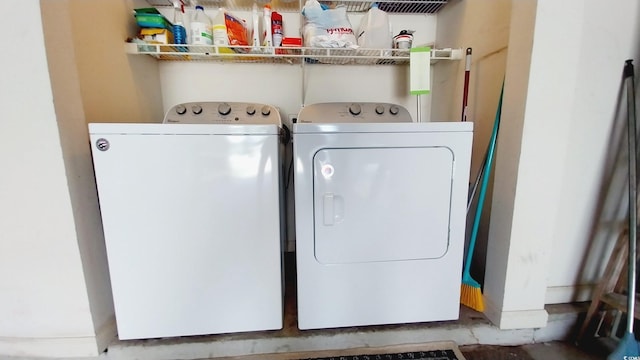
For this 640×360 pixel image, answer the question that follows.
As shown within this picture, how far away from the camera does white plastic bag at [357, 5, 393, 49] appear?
1.45 meters

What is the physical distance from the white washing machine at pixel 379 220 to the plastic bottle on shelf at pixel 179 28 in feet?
3.24

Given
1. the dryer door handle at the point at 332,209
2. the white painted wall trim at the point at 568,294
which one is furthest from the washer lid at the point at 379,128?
the white painted wall trim at the point at 568,294

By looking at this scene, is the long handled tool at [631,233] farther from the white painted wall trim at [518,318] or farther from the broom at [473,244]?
the broom at [473,244]

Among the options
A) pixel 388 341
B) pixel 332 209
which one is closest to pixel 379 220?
pixel 332 209

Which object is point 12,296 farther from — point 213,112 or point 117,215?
point 213,112

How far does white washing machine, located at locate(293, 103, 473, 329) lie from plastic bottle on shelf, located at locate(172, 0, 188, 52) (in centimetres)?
99

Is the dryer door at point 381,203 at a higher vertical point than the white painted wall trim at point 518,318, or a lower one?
higher

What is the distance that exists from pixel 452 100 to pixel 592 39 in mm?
632

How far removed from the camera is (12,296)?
40.2 inches

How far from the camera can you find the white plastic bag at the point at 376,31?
1452 mm

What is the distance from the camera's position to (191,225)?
1.01 metres

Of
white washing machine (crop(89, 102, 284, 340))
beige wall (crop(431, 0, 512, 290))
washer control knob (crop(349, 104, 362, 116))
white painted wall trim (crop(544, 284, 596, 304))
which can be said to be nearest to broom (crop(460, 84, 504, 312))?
beige wall (crop(431, 0, 512, 290))

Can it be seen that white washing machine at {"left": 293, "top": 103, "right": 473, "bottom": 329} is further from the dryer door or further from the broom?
the broom

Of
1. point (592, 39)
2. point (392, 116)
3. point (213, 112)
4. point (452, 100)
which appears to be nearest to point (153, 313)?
point (213, 112)
